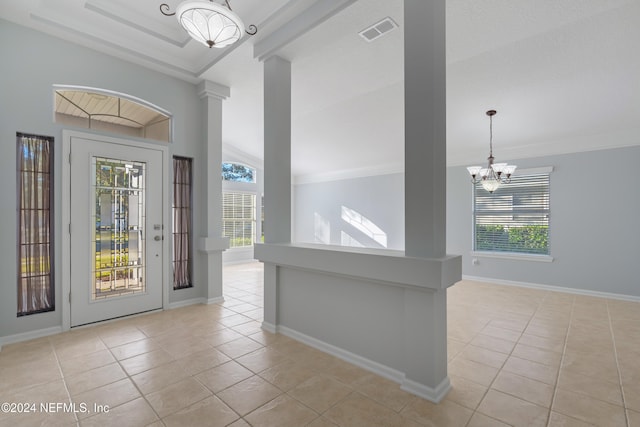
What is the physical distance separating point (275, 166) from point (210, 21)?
146cm

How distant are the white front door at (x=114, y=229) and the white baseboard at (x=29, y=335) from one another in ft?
0.58

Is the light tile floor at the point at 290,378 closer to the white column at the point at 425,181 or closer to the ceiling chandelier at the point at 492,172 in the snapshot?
the white column at the point at 425,181

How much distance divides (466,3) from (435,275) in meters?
2.33

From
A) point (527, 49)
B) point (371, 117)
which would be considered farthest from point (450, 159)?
point (527, 49)

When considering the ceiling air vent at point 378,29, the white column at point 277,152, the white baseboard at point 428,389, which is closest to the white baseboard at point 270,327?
the white column at point 277,152

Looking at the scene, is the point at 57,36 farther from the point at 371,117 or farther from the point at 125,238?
the point at 371,117

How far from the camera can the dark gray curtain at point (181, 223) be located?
13.5ft

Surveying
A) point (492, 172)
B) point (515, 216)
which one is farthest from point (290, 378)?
point (515, 216)

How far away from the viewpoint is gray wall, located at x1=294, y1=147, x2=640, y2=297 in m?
4.50

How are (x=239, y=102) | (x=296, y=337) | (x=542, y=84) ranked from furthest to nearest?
(x=239, y=102) < (x=542, y=84) < (x=296, y=337)

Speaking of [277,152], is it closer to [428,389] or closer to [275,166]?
[275,166]

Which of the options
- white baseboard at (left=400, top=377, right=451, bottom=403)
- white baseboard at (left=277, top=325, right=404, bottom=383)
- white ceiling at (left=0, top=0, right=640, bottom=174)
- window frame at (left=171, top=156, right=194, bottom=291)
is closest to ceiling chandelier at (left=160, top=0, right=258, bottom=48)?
white ceiling at (left=0, top=0, right=640, bottom=174)

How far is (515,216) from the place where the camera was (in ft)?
18.1

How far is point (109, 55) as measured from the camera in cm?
349
